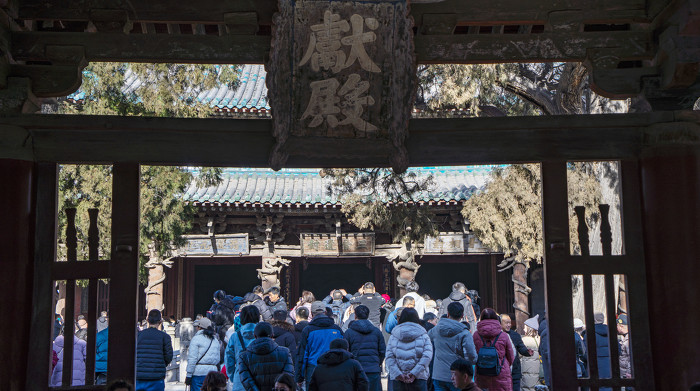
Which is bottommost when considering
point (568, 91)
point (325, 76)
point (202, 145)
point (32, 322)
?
point (32, 322)

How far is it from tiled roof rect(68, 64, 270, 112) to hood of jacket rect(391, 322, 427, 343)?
1141 cm

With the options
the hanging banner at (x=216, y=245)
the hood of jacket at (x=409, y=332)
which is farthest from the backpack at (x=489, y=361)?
the hanging banner at (x=216, y=245)

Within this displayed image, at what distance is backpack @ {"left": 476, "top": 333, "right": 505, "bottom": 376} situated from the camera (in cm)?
712

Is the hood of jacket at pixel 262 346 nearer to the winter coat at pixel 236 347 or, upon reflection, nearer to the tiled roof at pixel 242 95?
the winter coat at pixel 236 347

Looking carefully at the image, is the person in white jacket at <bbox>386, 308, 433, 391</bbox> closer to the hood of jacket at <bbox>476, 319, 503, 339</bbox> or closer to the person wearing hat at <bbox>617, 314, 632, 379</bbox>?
the hood of jacket at <bbox>476, 319, 503, 339</bbox>

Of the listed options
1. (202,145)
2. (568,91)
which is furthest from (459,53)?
(568,91)

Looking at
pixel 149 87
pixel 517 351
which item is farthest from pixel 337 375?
pixel 149 87

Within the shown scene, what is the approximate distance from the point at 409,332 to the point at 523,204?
18.1ft

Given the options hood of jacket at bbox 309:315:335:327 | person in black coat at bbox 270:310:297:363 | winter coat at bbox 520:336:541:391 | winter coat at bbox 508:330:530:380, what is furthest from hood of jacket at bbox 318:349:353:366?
winter coat at bbox 520:336:541:391

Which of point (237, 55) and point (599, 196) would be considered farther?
point (599, 196)

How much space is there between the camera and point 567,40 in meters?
5.81

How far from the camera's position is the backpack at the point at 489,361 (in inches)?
280

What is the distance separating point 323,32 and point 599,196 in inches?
302

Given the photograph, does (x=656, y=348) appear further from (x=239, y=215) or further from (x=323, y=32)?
(x=239, y=215)
